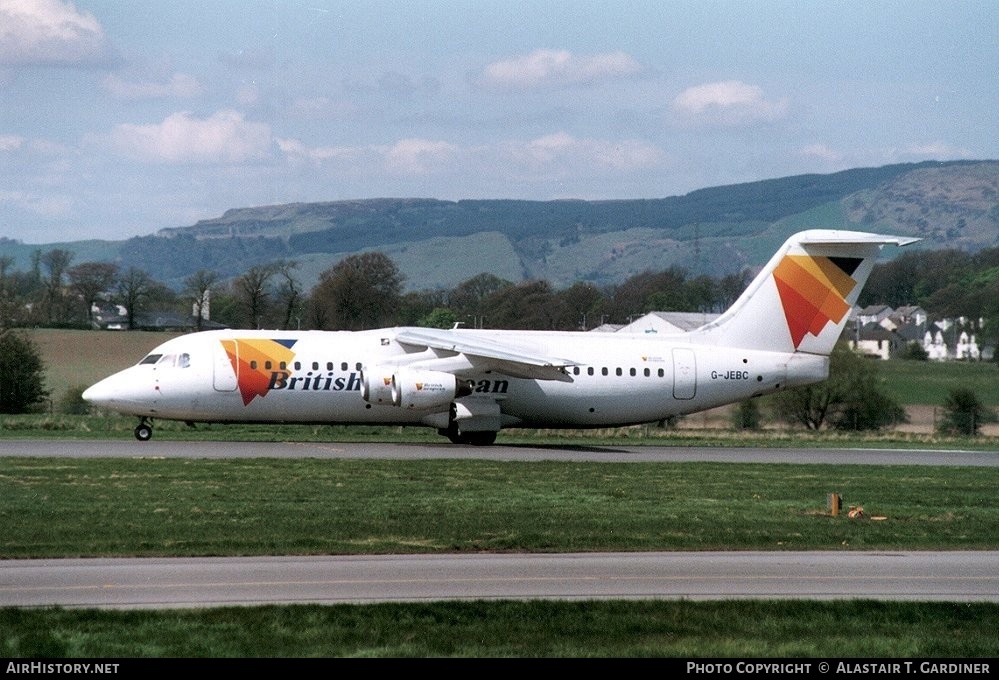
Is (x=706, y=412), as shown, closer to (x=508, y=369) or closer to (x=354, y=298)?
(x=354, y=298)

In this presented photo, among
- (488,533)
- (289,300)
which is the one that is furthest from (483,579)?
(289,300)

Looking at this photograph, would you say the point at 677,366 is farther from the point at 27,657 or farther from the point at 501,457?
the point at 27,657

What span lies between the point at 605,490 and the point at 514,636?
1415 cm

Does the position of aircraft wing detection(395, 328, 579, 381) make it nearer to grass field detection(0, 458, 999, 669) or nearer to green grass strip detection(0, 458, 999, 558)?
grass field detection(0, 458, 999, 669)

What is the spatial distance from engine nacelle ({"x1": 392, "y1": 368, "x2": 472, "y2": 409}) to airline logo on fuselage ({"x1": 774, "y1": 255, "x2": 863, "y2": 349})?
1035 cm

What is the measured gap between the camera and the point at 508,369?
128ft

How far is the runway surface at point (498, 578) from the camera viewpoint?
51.3 feet

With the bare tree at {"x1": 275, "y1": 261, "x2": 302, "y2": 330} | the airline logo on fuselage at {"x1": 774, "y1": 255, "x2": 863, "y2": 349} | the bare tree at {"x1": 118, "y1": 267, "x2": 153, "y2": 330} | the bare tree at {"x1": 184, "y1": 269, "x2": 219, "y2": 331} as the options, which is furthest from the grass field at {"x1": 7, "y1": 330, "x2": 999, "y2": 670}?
the bare tree at {"x1": 118, "y1": 267, "x2": 153, "y2": 330}

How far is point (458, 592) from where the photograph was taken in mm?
16078

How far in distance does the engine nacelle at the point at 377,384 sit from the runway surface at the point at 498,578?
18829mm

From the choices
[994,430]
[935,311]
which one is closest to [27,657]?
[994,430]

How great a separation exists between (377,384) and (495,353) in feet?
10.7

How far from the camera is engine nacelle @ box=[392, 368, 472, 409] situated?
37.8 m

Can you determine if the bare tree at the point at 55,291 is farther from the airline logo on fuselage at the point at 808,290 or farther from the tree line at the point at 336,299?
the airline logo on fuselage at the point at 808,290
